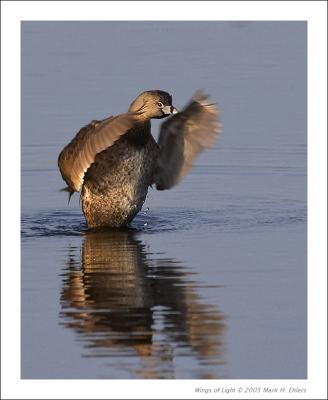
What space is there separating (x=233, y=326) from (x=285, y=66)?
1076 cm

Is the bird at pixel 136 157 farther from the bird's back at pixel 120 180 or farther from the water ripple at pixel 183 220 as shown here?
the water ripple at pixel 183 220

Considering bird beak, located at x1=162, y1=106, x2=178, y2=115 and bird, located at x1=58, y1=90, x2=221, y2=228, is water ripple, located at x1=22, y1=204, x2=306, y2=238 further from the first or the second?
bird beak, located at x1=162, y1=106, x2=178, y2=115

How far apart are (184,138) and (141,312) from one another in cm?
365

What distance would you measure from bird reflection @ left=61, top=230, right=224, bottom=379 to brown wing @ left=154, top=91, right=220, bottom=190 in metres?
1.44

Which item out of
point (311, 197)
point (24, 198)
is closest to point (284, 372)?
point (311, 197)

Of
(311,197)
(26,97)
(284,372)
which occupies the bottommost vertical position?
(284,372)

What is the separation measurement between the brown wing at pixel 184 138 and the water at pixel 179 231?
1.43ft

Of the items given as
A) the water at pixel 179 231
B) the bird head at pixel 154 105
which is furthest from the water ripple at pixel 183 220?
the bird head at pixel 154 105

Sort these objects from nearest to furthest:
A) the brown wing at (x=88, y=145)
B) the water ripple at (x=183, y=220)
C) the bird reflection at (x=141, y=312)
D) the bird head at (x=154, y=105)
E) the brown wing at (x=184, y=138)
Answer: the bird reflection at (x=141, y=312) < the brown wing at (x=88, y=145) < the bird head at (x=154, y=105) < the water ripple at (x=183, y=220) < the brown wing at (x=184, y=138)

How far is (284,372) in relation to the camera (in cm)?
991

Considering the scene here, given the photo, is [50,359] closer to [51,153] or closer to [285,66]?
[51,153]

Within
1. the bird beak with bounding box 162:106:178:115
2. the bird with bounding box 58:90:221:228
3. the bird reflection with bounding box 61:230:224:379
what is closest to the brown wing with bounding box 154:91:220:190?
the bird with bounding box 58:90:221:228

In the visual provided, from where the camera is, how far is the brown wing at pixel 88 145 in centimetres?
1309

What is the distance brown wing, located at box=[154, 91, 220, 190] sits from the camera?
14.2 meters
